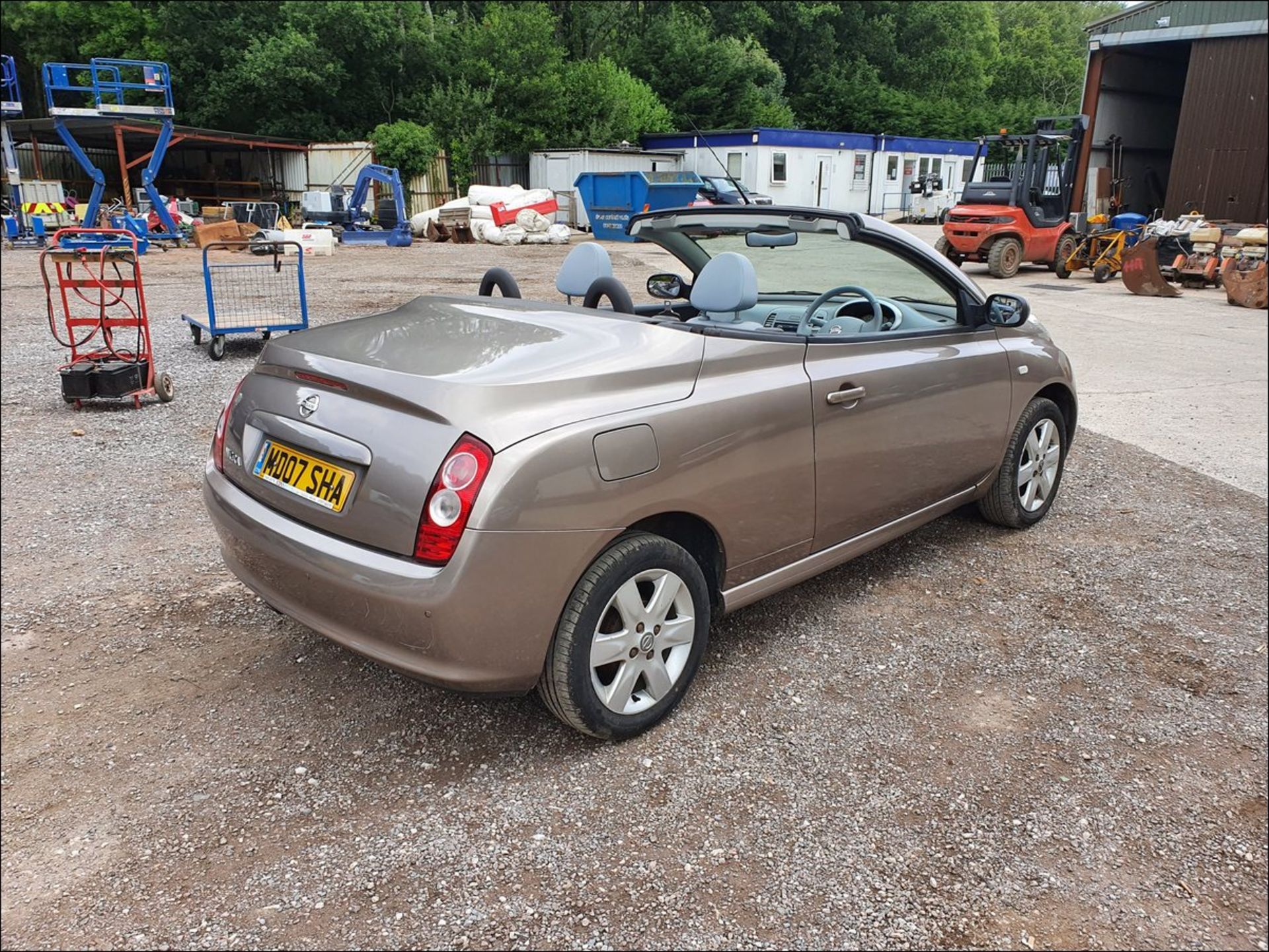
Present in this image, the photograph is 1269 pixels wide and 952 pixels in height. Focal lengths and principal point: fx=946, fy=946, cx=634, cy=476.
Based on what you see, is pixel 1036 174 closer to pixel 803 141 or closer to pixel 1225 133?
pixel 1225 133

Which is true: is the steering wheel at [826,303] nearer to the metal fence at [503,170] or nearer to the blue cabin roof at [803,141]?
the blue cabin roof at [803,141]

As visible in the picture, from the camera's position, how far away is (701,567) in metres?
3.06

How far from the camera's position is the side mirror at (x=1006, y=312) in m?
4.14

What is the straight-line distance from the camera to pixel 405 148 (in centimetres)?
3175

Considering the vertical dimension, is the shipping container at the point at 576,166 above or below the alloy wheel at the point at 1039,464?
above

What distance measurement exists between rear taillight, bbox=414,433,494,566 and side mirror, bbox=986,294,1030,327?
2.69 m

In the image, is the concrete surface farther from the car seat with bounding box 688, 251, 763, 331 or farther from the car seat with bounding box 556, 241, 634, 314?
the car seat with bounding box 556, 241, 634, 314

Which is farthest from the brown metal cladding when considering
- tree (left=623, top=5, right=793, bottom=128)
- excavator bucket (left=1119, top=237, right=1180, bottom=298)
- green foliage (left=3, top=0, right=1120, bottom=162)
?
tree (left=623, top=5, right=793, bottom=128)

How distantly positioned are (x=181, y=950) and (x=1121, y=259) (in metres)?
19.0

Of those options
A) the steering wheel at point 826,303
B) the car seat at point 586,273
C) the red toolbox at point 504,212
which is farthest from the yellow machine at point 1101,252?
the car seat at point 586,273

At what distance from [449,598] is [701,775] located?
910mm

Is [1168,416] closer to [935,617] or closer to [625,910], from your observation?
[935,617]

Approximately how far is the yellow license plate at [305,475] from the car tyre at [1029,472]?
3.04m

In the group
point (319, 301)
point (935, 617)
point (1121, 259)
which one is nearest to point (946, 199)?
point (1121, 259)
